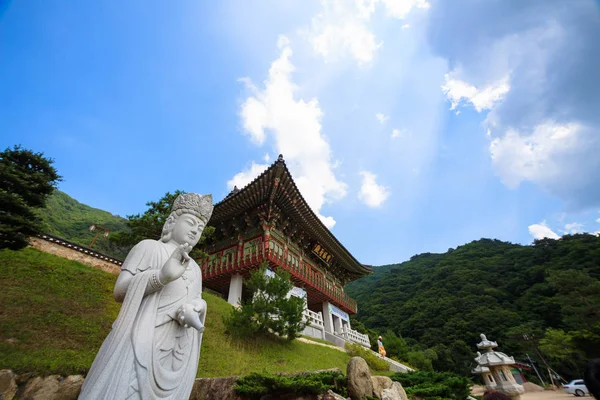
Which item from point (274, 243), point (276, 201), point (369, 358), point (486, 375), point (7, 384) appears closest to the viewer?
point (7, 384)

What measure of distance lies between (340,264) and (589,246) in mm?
39642

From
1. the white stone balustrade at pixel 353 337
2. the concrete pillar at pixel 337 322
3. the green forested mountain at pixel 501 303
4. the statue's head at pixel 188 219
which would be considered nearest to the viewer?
the statue's head at pixel 188 219

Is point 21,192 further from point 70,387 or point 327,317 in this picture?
point 327,317

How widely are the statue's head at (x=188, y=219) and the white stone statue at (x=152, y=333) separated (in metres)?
0.12

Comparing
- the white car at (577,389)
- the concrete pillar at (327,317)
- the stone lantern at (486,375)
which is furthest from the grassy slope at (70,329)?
the white car at (577,389)

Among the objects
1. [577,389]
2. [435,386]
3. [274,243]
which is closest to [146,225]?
[274,243]

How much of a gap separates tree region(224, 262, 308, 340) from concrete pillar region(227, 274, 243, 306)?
16.7ft

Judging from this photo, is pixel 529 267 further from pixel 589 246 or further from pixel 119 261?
pixel 119 261

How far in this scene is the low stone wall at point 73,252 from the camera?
10.7 meters

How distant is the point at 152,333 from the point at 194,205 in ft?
4.00

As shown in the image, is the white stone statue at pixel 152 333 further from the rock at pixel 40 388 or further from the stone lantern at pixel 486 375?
the stone lantern at pixel 486 375

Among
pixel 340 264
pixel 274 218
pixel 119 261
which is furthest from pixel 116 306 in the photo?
pixel 340 264

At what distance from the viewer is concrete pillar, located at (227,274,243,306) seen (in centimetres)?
1464

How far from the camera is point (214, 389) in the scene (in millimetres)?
5145
